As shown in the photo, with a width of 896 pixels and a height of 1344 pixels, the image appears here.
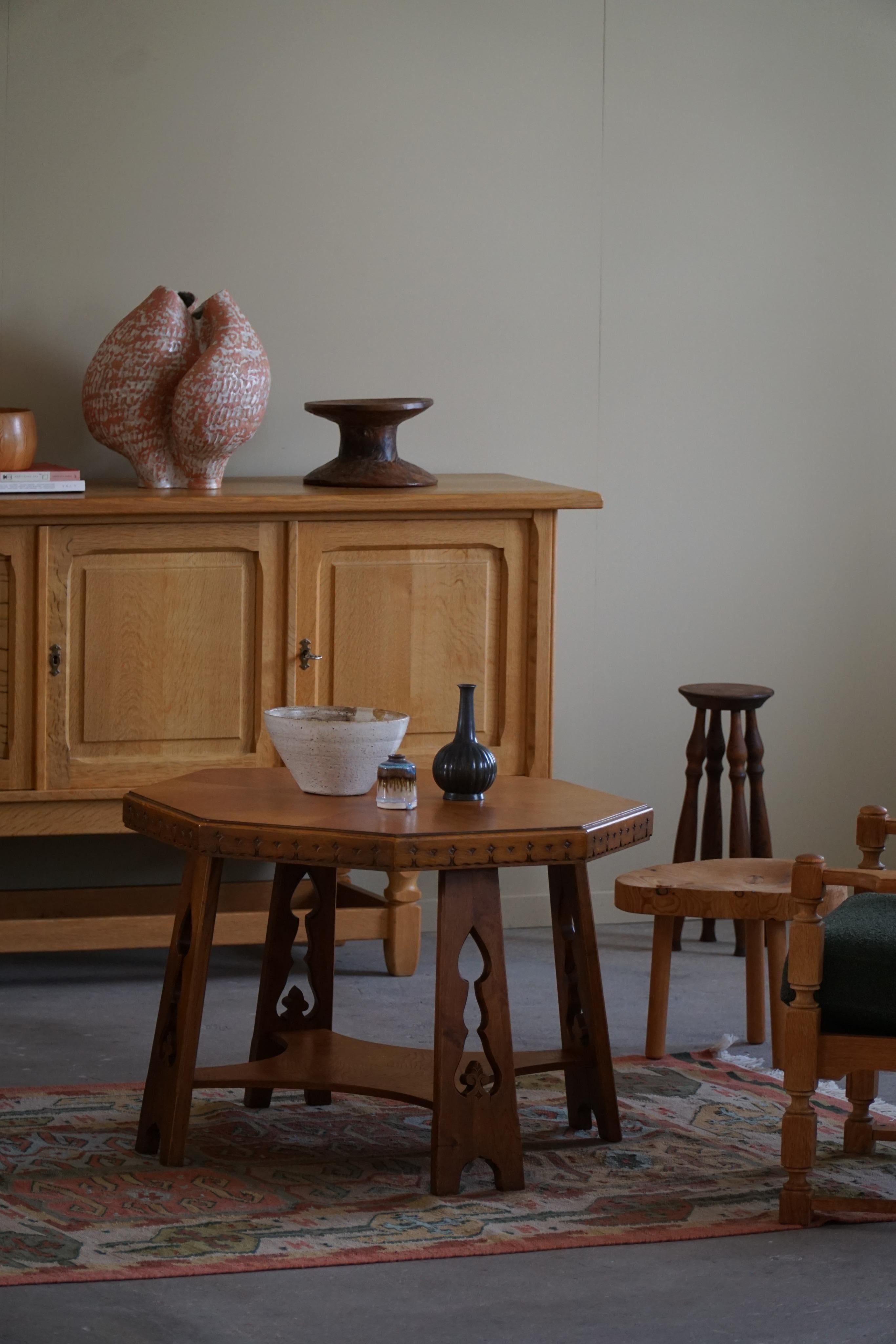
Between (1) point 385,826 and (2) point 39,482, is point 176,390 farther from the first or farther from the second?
(1) point 385,826

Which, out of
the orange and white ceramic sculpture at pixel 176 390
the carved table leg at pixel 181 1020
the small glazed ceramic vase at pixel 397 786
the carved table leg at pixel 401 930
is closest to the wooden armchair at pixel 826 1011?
the small glazed ceramic vase at pixel 397 786

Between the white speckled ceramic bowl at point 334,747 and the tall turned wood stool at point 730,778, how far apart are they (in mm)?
1645

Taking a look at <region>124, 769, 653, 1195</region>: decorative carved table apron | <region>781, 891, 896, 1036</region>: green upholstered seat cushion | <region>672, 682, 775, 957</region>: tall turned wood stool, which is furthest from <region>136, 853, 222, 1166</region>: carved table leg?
<region>672, 682, 775, 957</region>: tall turned wood stool

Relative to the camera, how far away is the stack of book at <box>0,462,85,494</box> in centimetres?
405

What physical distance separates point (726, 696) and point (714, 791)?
255mm

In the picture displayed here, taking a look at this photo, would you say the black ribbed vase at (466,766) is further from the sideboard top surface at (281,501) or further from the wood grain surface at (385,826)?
the sideboard top surface at (281,501)

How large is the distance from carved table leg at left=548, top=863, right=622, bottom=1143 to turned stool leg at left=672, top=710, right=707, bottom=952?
57.0 inches

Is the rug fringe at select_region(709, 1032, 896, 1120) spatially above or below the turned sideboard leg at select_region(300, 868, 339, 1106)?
below

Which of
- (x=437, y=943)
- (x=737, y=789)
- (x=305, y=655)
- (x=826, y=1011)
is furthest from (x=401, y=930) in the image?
(x=826, y=1011)

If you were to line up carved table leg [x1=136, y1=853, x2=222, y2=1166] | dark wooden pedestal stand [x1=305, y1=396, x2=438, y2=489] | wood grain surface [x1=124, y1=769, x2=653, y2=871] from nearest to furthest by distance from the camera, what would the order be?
1. wood grain surface [x1=124, y1=769, x2=653, y2=871]
2. carved table leg [x1=136, y1=853, x2=222, y2=1166]
3. dark wooden pedestal stand [x1=305, y1=396, x2=438, y2=489]

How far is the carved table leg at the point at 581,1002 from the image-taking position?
3.28m

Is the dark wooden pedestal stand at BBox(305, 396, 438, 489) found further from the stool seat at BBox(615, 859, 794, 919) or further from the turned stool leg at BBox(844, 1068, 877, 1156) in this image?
the turned stool leg at BBox(844, 1068, 877, 1156)

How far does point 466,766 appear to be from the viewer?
10.6ft

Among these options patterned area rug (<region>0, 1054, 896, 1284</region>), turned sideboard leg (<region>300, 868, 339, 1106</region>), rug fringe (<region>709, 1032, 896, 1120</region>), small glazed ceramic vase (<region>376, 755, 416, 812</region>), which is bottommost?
patterned area rug (<region>0, 1054, 896, 1284</region>)
